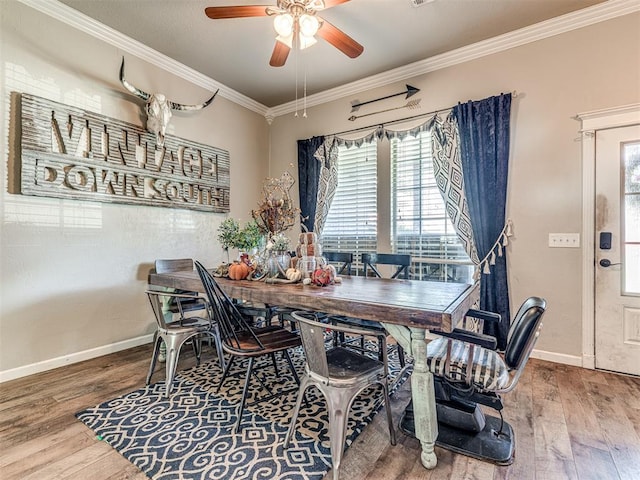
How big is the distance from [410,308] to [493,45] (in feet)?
10.1

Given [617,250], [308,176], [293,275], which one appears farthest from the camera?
[308,176]

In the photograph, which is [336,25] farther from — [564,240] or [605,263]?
[605,263]

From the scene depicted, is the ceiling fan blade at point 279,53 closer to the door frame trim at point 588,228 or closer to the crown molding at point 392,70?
the crown molding at point 392,70

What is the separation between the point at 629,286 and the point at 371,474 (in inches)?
104

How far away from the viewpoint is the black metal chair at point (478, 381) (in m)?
1.47

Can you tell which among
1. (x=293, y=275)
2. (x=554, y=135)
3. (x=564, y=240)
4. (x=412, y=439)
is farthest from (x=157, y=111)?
(x=564, y=240)

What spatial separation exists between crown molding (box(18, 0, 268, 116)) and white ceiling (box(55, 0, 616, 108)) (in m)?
0.07

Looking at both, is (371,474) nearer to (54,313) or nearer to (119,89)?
(54,313)

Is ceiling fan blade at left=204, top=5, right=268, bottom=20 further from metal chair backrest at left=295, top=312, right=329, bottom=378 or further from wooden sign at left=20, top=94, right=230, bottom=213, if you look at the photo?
metal chair backrest at left=295, top=312, right=329, bottom=378

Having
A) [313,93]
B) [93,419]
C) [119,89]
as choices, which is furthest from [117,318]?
[313,93]

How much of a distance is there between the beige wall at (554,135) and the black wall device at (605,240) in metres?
0.16

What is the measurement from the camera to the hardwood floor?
1.48 m

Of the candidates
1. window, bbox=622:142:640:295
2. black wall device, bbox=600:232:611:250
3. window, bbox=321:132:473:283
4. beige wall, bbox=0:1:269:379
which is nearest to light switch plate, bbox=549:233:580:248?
black wall device, bbox=600:232:611:250

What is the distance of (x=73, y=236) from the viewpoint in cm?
276
